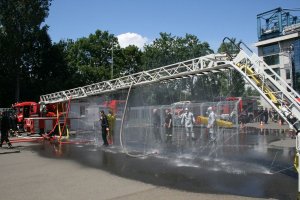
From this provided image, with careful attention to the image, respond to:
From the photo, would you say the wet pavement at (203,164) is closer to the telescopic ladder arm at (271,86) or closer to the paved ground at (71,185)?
the paved ground at (71,185)

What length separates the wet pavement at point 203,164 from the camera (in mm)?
9008

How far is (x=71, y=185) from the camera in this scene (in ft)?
31.1

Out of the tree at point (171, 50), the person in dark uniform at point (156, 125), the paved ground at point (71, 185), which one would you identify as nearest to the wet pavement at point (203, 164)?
the person in dark uniform at point (156, 125)

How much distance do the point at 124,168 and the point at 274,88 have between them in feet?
18.0

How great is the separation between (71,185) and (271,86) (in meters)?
6.40

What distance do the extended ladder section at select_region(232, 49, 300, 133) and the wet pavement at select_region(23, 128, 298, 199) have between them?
1843 millimetres

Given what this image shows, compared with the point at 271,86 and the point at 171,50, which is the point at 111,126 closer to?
the point at 271,86

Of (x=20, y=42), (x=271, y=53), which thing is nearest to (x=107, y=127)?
(x=20, y=42)

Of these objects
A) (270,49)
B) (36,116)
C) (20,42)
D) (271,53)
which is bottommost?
(36,116)

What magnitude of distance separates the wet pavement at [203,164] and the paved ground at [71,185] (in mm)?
537

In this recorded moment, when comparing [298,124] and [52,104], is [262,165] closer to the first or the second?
[298,124]

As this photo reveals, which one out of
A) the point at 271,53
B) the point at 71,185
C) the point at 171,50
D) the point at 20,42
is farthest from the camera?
the point at 271,53

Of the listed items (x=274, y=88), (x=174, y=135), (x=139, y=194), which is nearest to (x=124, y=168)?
(x=139, y=194)

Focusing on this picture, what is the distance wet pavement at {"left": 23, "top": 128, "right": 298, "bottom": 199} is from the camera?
901cm
